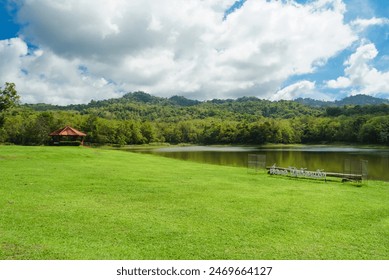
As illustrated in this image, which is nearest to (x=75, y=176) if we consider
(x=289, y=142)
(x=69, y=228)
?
(x=69, y=228)

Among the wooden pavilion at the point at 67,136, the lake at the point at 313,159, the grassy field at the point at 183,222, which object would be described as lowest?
the lake at the point at 313,159

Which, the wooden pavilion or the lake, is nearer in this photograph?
the lake

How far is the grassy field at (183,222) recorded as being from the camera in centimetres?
867

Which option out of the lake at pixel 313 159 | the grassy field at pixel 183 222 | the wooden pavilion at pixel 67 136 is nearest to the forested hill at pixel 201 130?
the wooden pavilion at pixel 67 136

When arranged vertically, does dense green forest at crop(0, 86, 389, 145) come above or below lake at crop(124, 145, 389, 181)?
above

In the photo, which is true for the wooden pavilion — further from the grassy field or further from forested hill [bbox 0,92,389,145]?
the grassy field

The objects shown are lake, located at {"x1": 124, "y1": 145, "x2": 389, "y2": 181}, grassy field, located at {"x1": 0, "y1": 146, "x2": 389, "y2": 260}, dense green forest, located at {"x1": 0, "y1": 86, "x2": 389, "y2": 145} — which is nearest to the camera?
grassy field, located at {"x1": 0, "y1": 146, "x2": 389, "y2": 260}

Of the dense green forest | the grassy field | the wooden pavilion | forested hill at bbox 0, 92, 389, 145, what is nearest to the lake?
the grassy field

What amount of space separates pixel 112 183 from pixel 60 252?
35.1 ft

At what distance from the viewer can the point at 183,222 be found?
36.7 feet

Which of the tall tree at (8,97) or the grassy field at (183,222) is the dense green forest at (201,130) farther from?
the grassy field at (183,222)

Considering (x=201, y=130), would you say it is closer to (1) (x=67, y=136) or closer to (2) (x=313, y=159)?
(1) (x=67, y=136)

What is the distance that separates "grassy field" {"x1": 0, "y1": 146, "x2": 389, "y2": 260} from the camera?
28.5 feet
